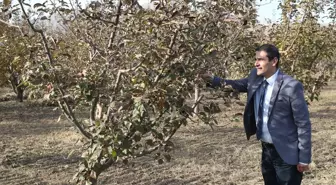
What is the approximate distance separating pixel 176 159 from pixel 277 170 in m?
2.82

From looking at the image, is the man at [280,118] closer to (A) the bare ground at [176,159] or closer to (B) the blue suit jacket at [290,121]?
(B) the blue suit jacket at [290,121]

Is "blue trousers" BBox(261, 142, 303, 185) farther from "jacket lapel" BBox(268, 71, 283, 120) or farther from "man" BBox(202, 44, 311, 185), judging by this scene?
"jacket lapel" BBox(268, 71, 283, 120)

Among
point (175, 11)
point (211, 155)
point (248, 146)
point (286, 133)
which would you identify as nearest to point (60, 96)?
point (175, 11)

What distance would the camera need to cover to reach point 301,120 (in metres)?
2.84

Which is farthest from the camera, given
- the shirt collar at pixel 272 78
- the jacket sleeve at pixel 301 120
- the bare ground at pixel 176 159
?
the bare ground at pixel 176 159

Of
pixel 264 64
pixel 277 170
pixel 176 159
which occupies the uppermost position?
pixel 264 64

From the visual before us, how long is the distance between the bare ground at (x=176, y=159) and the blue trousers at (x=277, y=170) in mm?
1610

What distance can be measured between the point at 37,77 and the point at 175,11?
35.4 inches

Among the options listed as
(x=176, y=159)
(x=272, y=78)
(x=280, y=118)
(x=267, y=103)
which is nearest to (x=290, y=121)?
(x=280, y=118)

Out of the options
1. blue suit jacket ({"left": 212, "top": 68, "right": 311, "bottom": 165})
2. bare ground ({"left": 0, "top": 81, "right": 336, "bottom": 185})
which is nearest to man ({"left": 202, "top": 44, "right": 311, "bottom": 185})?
blue suit jacket ({"left": 212, "top": 68, "right": 311, "bottom": 165})

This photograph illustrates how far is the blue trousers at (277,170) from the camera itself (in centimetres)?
299

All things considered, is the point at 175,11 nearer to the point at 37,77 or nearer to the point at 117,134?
the point at 117,134

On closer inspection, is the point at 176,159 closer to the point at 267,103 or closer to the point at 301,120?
the point at 267,103

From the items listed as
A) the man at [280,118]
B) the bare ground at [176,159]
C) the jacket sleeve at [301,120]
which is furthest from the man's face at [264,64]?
the bare ground at [176,159]
